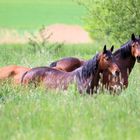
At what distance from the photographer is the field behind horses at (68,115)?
821cm

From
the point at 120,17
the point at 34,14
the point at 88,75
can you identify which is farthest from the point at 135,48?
the point at 34,14

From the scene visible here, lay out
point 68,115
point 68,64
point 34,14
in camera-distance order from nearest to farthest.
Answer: point 68,115 < point 68,64 < point 34,14

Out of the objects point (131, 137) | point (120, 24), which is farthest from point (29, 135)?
point (120, 24)

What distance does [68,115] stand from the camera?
9258 mm

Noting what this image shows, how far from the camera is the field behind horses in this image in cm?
821

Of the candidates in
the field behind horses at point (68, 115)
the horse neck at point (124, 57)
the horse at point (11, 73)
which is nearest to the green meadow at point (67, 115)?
the field behind horses at point (68, 115)

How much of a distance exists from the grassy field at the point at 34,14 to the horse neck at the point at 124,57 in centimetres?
3513

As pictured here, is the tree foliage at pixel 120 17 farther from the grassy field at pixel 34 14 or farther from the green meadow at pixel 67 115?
the grassy field at pixel 34 14

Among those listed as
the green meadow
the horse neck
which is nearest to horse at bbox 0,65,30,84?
the horse neck

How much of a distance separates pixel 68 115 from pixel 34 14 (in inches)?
2119

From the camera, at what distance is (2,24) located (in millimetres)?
51969

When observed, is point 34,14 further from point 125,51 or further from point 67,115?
point 67,115

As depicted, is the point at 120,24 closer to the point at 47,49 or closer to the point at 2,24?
the point at 47,49

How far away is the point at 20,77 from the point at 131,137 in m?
7.76
